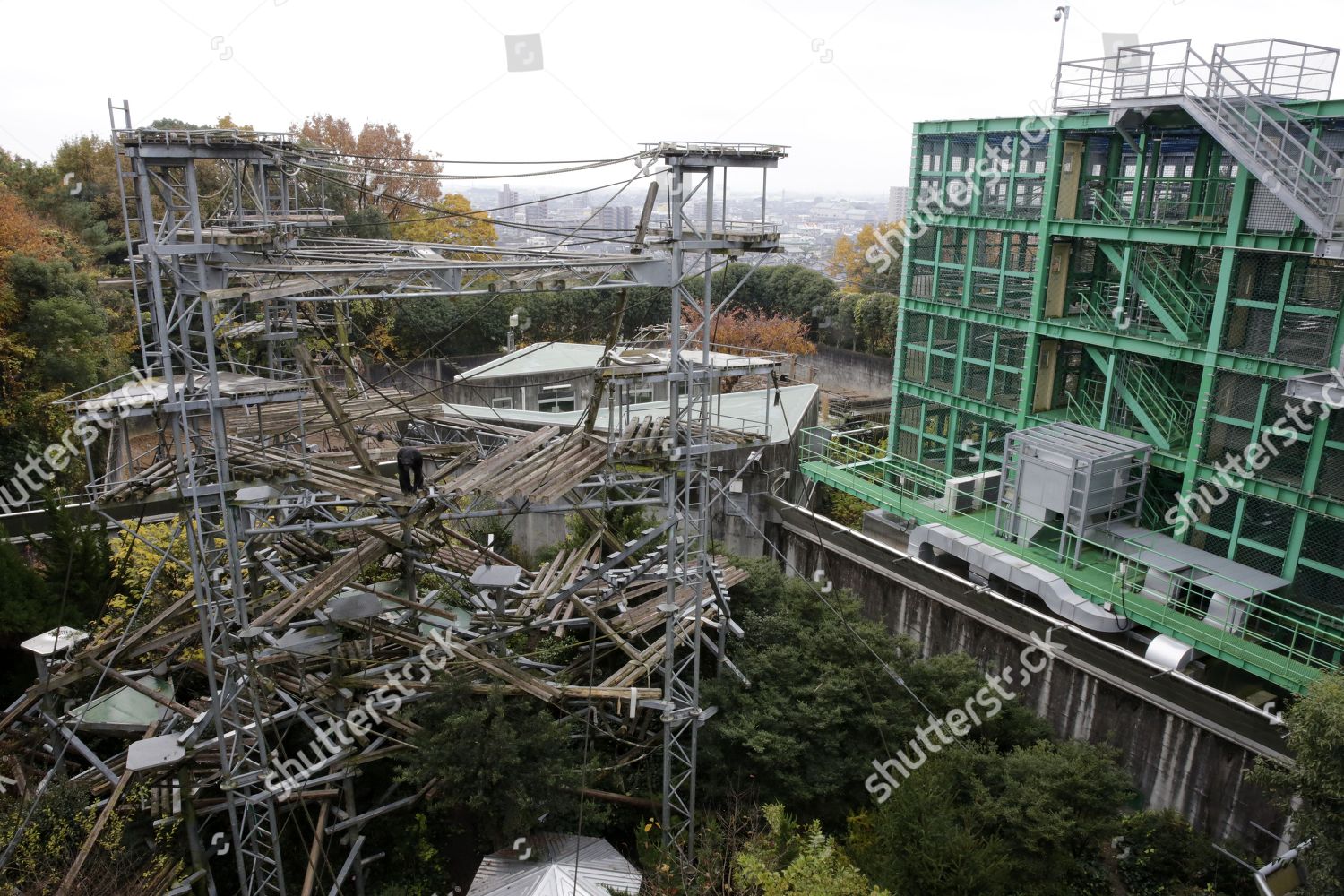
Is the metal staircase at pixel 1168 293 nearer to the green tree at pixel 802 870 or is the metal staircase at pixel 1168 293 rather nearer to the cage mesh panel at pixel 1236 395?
the cage mesh panel at pixel 1236 395

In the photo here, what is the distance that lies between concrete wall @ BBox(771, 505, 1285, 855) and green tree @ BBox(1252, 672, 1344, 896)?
2.11m

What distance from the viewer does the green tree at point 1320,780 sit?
982 centimetres

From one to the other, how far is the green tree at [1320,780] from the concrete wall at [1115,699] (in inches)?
83.2

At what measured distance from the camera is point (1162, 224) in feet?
53.6

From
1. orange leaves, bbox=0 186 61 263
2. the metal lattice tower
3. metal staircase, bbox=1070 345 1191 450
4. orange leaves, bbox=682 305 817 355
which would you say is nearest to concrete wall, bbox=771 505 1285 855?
metal staircase, bbox=1070 345 1191 450

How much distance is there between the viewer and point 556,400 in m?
27.5

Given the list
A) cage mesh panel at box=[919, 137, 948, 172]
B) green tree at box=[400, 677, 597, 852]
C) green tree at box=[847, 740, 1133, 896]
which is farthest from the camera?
cage mesh panel at box=[919, 137, 948, 172]

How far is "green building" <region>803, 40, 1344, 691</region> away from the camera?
14430 millimetres

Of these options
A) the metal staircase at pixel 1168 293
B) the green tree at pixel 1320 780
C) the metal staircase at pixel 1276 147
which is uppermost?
the metal staircase at pixel 1276 147

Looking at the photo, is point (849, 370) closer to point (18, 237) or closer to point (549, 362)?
point (549, 362)

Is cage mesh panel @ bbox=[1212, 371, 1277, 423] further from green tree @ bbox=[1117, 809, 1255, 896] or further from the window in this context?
the window

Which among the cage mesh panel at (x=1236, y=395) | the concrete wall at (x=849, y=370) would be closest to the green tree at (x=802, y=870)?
the cage mesh panel at (x=1236, y=395)

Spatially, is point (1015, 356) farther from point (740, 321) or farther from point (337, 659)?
point (740, 321)

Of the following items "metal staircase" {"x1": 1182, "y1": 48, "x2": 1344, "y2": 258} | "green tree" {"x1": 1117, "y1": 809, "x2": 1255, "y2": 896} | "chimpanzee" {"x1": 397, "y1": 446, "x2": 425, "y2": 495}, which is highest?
"metal staircase" {"x1": 1182, "y1": 48, "x2": 1344, "y2": 258}
